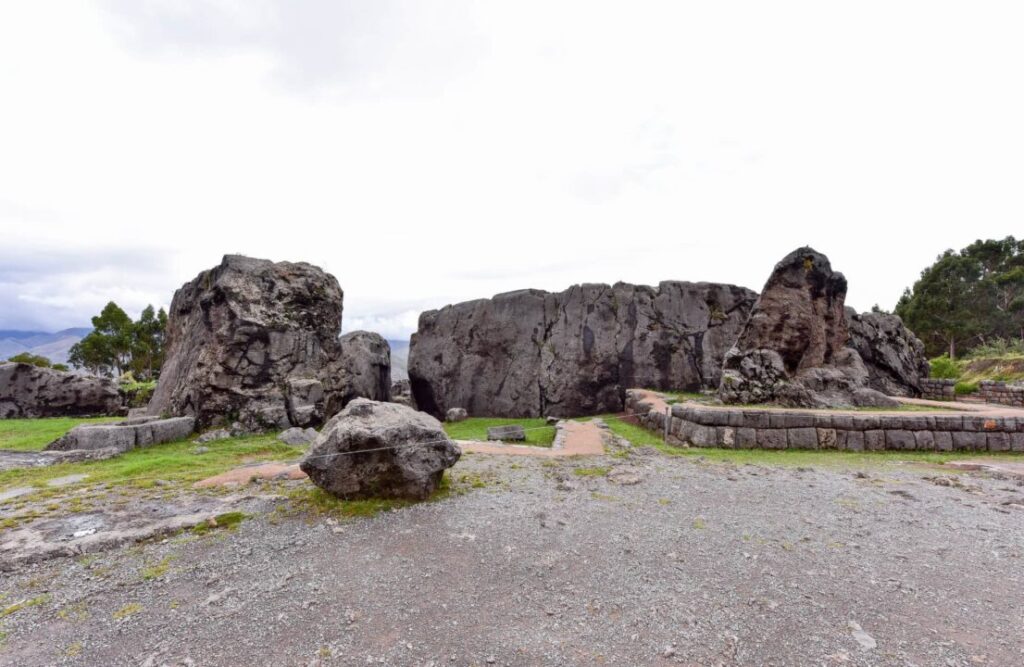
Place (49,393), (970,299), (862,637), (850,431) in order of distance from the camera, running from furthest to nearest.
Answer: (970,299) < (49,393) < (850,431) < (862,637)

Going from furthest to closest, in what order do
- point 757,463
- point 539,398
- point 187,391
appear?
1. point 539,398
2. point 187,391
3. point 757,463

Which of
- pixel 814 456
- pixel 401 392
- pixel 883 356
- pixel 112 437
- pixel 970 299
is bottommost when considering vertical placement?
pixel 814 456

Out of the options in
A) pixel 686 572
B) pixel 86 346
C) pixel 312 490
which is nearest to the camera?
pixel 686 572

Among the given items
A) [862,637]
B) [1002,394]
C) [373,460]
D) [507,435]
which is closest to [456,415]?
[507,435]

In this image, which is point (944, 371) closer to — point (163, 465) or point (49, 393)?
point (163, 465)

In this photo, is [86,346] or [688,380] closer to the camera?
[688,380]

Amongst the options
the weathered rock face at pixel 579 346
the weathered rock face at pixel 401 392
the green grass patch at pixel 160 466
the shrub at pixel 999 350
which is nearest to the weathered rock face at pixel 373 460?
the green grass patch at pixel 160 466

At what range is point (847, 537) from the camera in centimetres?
475

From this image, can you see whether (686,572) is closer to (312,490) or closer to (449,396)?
(312,490)

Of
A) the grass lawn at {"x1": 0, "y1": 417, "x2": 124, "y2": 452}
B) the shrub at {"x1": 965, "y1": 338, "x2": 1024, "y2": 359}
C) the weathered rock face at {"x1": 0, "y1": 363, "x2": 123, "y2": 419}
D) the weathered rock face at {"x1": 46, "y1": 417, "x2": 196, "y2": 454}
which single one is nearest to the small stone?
the weathered rock face at {"x1": 46, "y1": 417, "x2": 196, "y2": 454}

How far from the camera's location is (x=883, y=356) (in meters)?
17.5

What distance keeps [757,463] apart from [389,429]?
6.68m

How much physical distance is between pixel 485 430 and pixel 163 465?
8011mm

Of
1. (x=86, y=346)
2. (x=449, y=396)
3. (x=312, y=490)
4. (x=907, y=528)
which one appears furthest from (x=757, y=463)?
(x=86, y=346)
